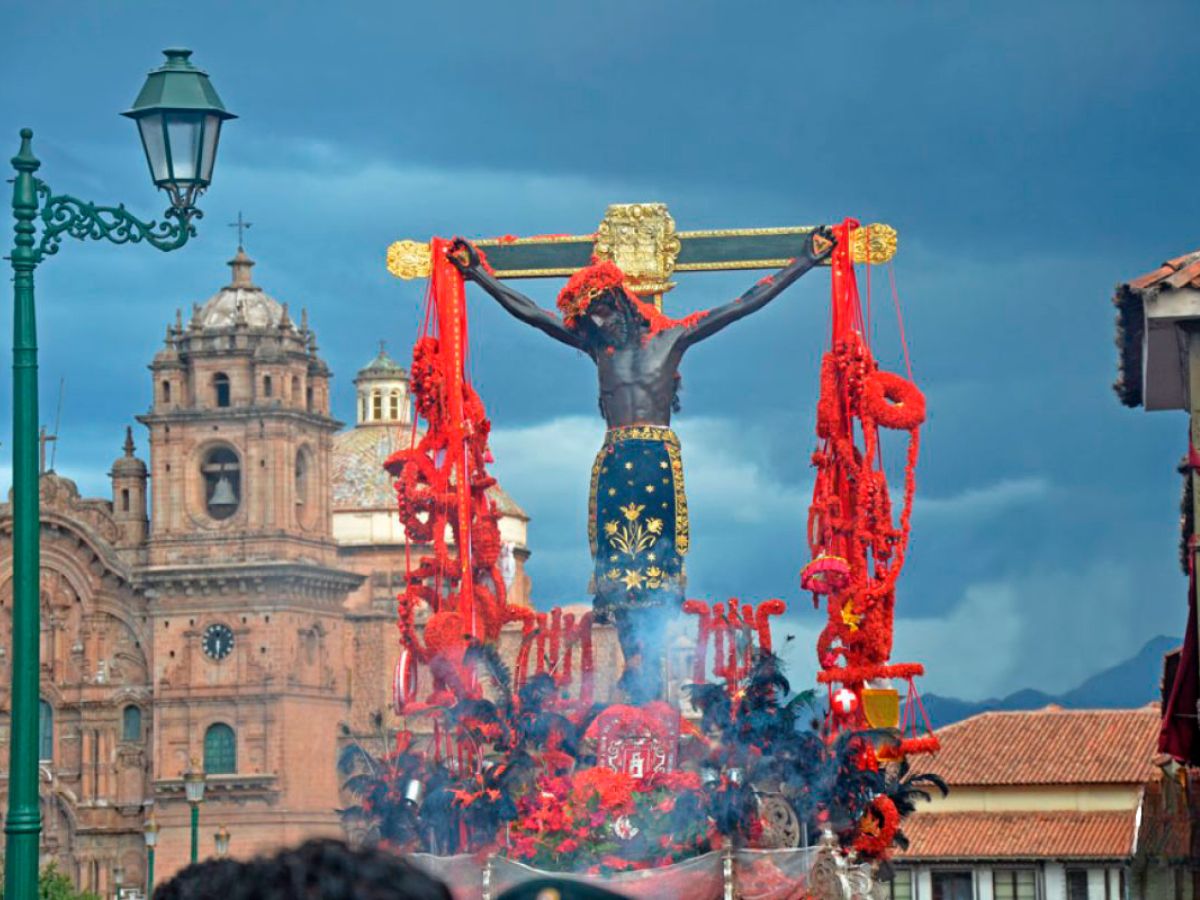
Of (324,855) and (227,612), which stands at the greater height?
(227,612)

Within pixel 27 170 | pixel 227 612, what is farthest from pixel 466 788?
pixel 227 612

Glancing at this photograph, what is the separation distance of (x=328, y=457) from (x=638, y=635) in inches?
2952

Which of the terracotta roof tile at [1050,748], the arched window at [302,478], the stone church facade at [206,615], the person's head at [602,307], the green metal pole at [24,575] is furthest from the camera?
the arched window at [302,478]

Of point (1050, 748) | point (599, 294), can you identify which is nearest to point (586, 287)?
point (599, 294)

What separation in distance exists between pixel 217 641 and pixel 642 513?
72.6m

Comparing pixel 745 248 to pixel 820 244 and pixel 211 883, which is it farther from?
pixel 211 883

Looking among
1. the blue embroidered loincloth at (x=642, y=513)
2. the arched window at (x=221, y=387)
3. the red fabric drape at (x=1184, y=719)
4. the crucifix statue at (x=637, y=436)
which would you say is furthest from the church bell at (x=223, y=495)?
the blue embroidered loincloth at (x=642, y=513)

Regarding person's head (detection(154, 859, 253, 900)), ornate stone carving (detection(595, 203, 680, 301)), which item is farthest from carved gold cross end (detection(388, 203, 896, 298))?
person's head (detection(154, 859, 253, 900))

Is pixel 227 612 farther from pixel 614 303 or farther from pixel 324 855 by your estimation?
pixel 324 855

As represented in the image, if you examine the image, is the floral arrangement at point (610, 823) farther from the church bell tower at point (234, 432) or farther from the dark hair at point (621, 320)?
the church bell tower at point (234, 432)

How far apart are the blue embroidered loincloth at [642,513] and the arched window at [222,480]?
239ft

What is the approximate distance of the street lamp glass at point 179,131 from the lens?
1305 centimetres

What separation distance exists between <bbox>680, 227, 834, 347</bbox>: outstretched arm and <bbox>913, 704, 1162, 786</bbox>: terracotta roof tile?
1276 inches

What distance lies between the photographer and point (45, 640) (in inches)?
3723
